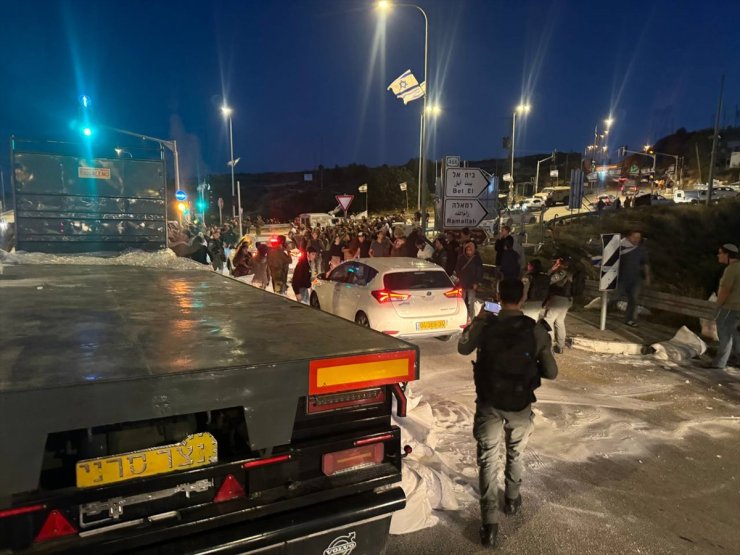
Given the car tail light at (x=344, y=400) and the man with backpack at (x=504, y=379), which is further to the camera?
the man with backpack at (x=504, y=379)

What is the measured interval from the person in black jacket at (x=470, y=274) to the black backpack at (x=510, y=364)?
6.59m

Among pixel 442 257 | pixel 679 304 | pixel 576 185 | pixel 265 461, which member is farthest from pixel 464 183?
A: pixel 576 185

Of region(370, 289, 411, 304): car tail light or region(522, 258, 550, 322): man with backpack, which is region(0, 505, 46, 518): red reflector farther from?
region(522, 258, 550, 322): man with backpack

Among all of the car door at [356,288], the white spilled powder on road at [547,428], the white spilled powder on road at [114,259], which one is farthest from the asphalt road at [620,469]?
the white spilled powder on road at [114,259]

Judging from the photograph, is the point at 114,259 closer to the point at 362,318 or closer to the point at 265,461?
the point at 362,318

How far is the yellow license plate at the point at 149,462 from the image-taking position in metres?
2.18

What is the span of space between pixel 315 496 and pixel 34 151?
8.12 metres

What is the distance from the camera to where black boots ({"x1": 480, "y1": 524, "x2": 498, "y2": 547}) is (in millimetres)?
3625

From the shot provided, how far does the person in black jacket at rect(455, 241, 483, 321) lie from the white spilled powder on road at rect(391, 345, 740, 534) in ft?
9.56

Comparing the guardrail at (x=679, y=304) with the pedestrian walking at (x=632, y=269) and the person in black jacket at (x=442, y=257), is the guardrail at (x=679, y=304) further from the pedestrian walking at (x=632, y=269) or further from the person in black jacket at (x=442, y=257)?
the person in black jacket at (x=442, y=257)

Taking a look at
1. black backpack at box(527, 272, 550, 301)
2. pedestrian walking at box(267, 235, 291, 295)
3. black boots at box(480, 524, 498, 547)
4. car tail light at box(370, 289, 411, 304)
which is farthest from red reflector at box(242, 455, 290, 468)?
pedestrian walking at box(267, 235, 291, 295)

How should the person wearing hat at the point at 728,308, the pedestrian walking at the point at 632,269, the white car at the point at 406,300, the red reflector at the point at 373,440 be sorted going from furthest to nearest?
the pedestrian walking at the point at 632,269 → the white car at the point at 406,300 → the person wearing hat at the point at 728,308 → the red reflector at the point at 373,440

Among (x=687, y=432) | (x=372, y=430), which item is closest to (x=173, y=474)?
(x=372, y=430)

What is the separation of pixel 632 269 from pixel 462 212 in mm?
4598
